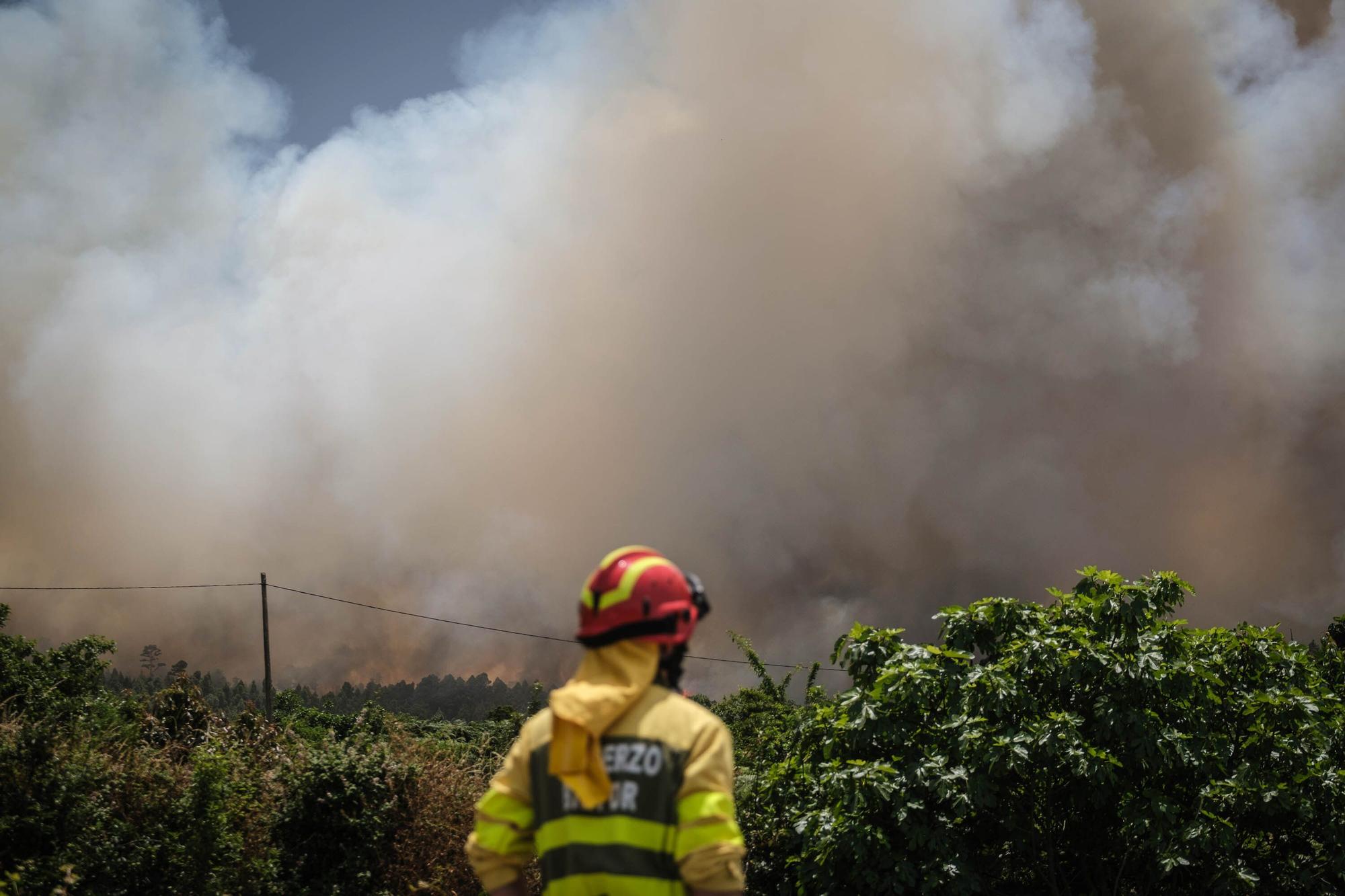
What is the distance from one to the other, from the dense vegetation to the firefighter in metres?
5.94

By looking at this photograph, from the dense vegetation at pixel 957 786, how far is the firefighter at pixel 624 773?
594 cm

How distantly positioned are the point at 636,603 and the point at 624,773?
1.68 ft

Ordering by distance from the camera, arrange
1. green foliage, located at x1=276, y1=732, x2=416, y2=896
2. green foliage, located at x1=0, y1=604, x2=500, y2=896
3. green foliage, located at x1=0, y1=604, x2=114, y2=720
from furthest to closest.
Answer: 1. green foliage, located at x1=0, y1=604, x2=114, y2=720
2. green foliage, located at x1=276, y1=732, x2=416, y2=896
3. green foliage, located at x1=0, y1=604, x2=500, y2=896

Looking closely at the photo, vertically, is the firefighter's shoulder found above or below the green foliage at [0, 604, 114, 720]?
below

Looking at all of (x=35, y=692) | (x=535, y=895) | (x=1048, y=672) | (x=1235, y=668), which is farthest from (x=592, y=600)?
(x=35, y=692)

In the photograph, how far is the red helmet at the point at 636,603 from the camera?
2895 millimetres

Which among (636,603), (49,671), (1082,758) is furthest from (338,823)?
(49,671)

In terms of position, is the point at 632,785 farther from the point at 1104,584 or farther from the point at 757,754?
the point at 757,754

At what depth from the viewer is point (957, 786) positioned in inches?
325

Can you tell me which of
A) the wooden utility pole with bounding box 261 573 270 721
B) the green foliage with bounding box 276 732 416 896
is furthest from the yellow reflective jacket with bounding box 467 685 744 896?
the wooden utility pole with bounding box 261 573 270 721

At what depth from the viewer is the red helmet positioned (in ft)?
9.50

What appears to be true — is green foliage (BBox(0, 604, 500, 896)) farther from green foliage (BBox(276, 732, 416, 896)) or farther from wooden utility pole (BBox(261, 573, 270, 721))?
wooden utility pole (BBox(261, 573, 270, 721))

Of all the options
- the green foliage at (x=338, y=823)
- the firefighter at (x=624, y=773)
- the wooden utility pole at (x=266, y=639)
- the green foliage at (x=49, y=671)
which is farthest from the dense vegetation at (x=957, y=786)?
the wooden utility pole at (x=266, y=639)

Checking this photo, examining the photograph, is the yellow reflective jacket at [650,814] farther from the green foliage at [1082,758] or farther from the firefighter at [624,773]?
the green foliage at [1082,758]
